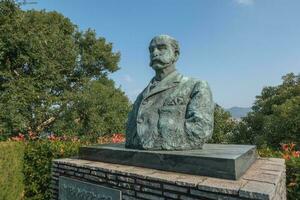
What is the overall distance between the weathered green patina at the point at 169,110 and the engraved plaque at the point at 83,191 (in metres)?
0.68

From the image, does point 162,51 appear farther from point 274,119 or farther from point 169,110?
point 274,119

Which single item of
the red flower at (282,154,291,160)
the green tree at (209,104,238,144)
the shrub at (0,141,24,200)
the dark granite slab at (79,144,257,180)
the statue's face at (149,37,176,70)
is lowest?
the shrub at (0,141,24,200)

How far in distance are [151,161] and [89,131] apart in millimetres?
8381

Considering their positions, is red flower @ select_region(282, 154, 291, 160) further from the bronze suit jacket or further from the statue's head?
the statue's head

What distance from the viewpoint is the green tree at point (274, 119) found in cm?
814

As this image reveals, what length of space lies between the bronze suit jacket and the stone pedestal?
0.41 m

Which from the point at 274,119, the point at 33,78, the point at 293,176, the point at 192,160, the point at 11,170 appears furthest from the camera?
the point at 33,78

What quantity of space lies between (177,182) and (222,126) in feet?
21.2

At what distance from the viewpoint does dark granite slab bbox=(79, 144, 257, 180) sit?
2949 millimetres

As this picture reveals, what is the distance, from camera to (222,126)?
30.0ft

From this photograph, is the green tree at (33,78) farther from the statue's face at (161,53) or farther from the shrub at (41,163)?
the statue's face at (161,53)

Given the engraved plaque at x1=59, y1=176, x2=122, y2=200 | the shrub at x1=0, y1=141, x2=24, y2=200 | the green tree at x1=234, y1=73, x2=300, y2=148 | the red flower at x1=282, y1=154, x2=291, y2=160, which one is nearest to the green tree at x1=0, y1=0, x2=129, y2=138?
the shrub at x1=0, y1=141, x2=24, y2=200

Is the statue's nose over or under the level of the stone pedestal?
over

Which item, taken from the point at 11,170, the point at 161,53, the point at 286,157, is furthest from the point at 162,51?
the point at 11,170
